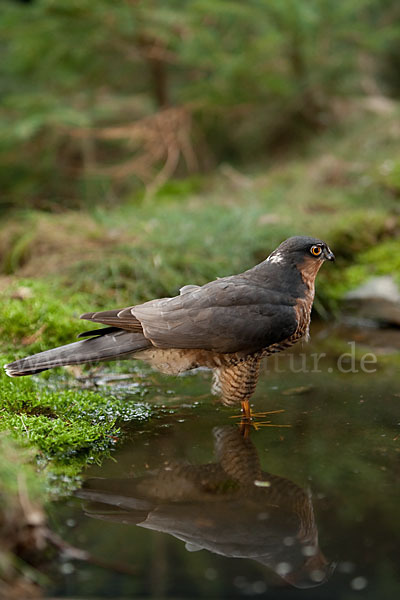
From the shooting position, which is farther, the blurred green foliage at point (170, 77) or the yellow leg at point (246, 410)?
the blurred green foliage at point (170, 77)

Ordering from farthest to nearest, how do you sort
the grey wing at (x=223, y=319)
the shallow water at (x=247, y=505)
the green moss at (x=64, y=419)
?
1. the grey wing at (x=223, y=319)
2. the green moss at (x=64, y=419)
3. the shallow water at (x=247, y=505)

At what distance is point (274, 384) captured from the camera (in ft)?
13.0

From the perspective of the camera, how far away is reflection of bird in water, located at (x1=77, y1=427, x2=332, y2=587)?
85.8 inches

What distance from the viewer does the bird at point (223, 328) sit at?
3.21 metres

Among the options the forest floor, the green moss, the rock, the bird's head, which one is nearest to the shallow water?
the green moss

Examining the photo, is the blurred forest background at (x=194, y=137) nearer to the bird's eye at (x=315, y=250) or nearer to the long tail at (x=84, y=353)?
the long tail at (x=84, y=353)

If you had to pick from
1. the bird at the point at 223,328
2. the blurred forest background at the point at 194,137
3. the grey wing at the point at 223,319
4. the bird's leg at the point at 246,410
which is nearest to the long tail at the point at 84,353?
the bird at the point at 223,328

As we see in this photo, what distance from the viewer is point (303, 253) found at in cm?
344

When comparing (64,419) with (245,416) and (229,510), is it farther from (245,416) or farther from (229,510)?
(229,510)

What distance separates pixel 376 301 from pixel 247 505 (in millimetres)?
3266

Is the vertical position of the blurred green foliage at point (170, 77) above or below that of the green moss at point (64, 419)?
above

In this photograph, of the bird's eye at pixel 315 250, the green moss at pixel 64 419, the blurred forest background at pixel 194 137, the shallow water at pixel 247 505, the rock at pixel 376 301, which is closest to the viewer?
the shallow water at pixel 247 505

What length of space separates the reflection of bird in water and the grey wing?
1.85 ft

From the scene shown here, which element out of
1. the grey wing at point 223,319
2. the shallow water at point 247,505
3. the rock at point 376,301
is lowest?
the rock at point 376,301
